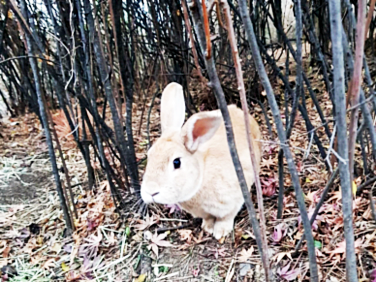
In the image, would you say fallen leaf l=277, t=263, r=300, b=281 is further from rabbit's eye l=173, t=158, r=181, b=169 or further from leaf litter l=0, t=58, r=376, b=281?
rabbit's eye l=173, t=158, r=181, b=169

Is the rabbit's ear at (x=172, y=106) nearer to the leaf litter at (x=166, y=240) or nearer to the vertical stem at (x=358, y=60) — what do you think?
the leaf litter at (x=166, y=240)

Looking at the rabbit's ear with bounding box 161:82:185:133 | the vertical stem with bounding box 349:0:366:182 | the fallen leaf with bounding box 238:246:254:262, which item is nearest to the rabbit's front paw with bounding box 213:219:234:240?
the fallen leaf with bounding box 238:246:254:262

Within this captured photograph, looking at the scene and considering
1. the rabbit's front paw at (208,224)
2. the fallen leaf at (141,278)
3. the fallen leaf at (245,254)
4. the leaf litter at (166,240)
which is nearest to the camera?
the leaf litter at (166,240)

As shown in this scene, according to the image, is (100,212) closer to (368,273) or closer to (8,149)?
(368,273)

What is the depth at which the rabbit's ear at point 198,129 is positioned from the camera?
193 cm

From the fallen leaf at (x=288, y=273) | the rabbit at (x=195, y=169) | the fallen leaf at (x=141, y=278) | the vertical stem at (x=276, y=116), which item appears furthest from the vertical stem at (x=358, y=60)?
the fallen leaf at (x=141, y=278)

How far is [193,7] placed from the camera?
3.56ft

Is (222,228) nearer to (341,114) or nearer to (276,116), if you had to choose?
(276,116)

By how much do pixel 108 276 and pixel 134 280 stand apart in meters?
0.17

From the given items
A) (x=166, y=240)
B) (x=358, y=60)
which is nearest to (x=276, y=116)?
(x=358, y=60)

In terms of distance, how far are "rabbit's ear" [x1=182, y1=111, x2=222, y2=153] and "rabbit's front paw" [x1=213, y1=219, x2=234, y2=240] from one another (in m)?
0.51

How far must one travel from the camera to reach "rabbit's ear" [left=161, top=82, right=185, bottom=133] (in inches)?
91.2

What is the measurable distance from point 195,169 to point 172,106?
436mm

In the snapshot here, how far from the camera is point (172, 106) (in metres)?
2.34
